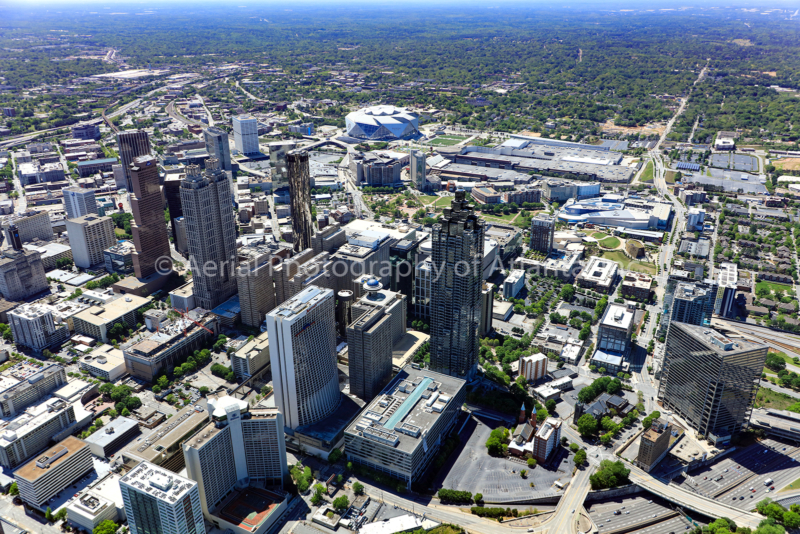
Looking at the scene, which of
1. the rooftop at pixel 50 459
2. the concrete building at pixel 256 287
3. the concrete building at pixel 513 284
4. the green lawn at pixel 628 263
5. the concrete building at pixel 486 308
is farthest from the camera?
the green lawn at pixel 628 263

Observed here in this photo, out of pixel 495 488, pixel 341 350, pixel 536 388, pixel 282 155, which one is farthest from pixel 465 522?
pixel 282 155

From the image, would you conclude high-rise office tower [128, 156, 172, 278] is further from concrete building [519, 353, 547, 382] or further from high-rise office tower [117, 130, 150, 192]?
concrete building [519, 353, 547, 382]

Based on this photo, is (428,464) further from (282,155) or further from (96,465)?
(282,155)

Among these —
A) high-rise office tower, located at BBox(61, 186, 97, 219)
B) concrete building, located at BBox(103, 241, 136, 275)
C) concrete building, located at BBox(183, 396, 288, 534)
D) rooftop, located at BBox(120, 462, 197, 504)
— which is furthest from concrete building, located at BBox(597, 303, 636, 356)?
high-rise office tower, located at BBox(61, 186, 97, 219)

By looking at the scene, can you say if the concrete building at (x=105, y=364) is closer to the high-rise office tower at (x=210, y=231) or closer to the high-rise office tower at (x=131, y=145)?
the high-rise office tower at (x=210, y=231)

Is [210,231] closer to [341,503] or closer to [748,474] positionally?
[341,503]

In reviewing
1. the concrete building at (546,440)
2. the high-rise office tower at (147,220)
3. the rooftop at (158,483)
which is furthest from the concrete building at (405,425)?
the high-rise office tower at (147,220)

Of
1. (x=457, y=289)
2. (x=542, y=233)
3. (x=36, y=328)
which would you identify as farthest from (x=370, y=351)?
(x=542, y=233)
